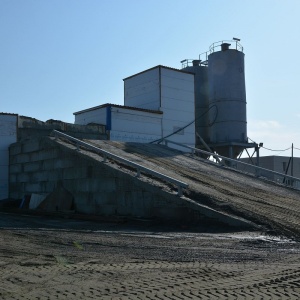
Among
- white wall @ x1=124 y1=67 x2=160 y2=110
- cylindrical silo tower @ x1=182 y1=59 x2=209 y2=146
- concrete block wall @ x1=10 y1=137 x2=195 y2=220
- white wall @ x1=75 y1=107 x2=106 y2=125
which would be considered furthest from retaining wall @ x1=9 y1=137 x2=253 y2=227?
cylindrical silo tower @ x1=182 y1=59 x2=209 y2=146

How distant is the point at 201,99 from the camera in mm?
38062

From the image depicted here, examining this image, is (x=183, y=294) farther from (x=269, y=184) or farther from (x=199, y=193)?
(x=269, y=184)

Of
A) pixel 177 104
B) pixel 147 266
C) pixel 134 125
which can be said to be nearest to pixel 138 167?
pixel 147 266

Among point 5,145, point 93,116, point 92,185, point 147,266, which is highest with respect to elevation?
point 93,116

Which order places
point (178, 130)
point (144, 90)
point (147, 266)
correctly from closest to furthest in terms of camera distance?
point (147, 266), point (178, 130), point (144, 90)

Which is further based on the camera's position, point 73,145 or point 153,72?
point 153,72

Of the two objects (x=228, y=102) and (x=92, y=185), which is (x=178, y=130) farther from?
(x=92, y=185)

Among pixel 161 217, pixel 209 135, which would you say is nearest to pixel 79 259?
pixel 161 217

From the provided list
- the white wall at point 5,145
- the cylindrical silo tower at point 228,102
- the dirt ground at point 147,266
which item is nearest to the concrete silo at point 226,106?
the cylindrical silo tower at point 228,102

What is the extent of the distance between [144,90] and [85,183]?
15.1 m

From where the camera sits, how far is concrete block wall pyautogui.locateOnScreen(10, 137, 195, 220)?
14.0 m

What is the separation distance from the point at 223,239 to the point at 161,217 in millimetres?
4074

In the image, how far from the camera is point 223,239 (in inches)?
389

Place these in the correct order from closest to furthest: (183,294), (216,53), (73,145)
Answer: (183,294)
(73,145)
(216,53)
